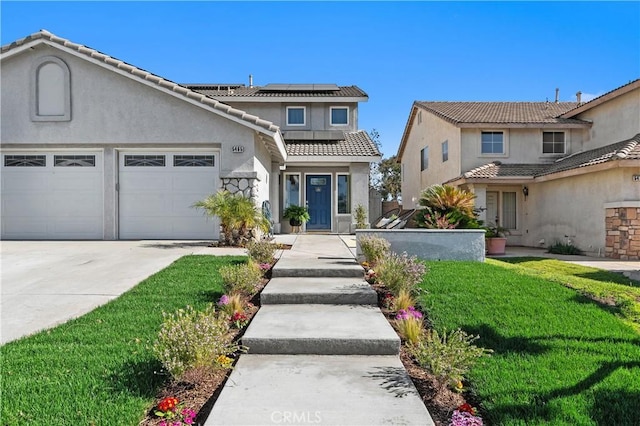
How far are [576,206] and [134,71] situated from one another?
15194 millimetres

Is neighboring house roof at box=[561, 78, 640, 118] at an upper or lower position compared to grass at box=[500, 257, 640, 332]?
upper

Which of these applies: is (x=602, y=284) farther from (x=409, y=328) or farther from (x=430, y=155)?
(x=430, y=155)

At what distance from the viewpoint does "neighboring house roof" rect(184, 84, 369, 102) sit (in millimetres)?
18438

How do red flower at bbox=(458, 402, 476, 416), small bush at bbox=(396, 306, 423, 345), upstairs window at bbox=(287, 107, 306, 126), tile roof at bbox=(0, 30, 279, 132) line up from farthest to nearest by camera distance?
upstairs window at bbox=(287, 107, 306, 126), tile roof at bbox=(0, 30, 279, 132), small bush at bbox=(396, 306, 423, 345), red flower at bbox=(458, 402, 476, 416)

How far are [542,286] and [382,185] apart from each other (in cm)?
3787

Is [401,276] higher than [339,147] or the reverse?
the reverse

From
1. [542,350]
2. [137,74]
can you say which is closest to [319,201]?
[137,74]

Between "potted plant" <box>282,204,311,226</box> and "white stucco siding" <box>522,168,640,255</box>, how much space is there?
376 inches

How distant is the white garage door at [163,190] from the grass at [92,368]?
6736 mm

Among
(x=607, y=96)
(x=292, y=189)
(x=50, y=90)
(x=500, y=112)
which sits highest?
(x=500, y=112)

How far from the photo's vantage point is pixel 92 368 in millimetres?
3562

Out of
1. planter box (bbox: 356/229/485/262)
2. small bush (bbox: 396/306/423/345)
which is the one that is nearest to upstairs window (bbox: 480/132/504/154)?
planter box (bbox: 356/229/485/262)

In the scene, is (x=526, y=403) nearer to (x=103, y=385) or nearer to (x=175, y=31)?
(x=103, y=385)

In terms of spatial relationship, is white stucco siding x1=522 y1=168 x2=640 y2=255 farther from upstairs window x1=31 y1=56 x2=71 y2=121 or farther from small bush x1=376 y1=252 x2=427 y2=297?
upstairs window x1=31 y1=56 x2=71 y2=121
